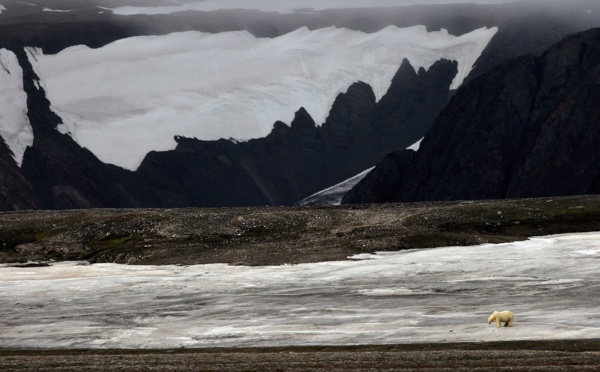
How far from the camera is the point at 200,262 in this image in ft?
393

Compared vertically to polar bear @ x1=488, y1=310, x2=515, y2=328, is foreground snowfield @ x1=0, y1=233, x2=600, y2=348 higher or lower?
lower

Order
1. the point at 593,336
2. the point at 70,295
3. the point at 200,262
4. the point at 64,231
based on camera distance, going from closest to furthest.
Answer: the point at 593,336 < the point at 70,295 < the point at 200,262 < the point at 64,231

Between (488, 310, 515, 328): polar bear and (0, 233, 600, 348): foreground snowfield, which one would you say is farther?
(0, 233, 600, 348): foreground snowfield

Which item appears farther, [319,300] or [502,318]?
[319,300]

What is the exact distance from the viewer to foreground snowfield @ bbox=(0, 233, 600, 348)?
268ft

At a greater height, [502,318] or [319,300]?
[502,318]

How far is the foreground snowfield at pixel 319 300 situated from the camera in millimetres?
81750

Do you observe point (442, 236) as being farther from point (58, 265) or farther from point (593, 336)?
point (593, 336)

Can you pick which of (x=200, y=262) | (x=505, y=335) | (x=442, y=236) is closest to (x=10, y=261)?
(x=200, y=262)

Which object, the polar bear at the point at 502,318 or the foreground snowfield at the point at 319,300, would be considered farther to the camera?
the foreground snowfield at the point at 319,300

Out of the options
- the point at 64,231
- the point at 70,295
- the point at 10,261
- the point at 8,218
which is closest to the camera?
the point at 70,295

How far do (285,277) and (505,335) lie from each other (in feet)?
115

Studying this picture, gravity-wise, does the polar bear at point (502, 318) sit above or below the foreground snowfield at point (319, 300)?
above

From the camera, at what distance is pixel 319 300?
96125mm
